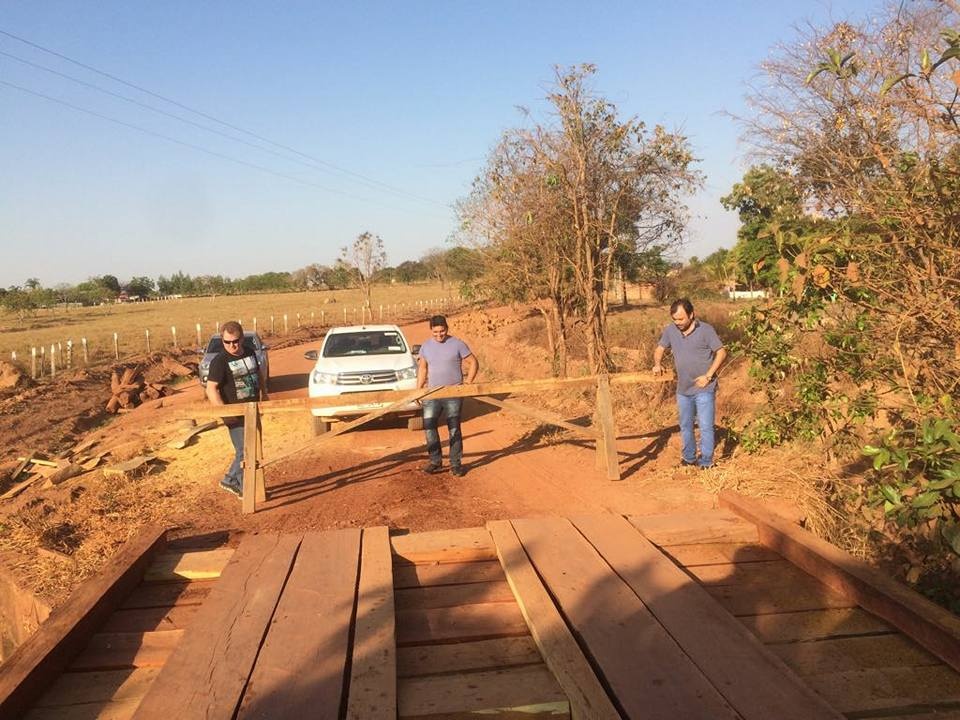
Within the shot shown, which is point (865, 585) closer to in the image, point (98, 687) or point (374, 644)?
point (374, 644)

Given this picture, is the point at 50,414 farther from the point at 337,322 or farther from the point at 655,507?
the point at 337,322

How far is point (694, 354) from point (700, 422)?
27.0 inches

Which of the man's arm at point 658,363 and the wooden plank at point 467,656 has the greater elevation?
the man's arm at point 658,363

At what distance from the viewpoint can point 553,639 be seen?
274cm

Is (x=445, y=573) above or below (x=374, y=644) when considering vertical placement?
below

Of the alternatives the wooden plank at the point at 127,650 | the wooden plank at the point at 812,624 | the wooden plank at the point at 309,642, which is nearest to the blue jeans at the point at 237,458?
the wooden plank at the point at 309,642

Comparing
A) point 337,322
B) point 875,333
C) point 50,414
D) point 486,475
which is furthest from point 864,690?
point 337,322

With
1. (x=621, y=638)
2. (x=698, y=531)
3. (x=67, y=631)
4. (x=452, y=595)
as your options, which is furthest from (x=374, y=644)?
(x=698, y=531)

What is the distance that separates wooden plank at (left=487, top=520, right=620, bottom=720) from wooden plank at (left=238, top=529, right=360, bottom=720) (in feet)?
2.37

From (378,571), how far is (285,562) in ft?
1.65

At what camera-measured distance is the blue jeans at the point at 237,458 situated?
7145 millimetres

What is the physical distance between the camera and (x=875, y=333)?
4.80 metres

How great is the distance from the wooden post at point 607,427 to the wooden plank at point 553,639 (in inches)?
137

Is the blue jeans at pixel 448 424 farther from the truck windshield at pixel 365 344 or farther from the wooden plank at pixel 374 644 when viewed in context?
the truck windshield at pixel 365 344
